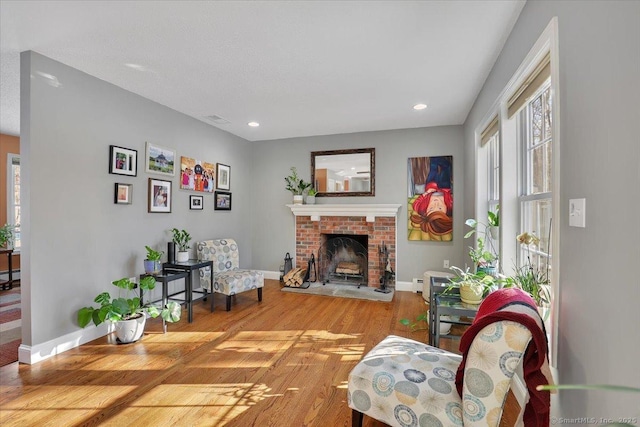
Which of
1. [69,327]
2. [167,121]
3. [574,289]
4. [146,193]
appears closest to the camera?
[574,289]

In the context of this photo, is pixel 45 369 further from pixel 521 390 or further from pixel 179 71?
pixel 521 390

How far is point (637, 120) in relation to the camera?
0.89 metres

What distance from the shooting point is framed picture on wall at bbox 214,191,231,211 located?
4.54 metres

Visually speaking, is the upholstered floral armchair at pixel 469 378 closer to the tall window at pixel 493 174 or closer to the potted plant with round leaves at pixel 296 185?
the tall window at pixel 493 174

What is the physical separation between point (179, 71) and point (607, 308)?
3.19m

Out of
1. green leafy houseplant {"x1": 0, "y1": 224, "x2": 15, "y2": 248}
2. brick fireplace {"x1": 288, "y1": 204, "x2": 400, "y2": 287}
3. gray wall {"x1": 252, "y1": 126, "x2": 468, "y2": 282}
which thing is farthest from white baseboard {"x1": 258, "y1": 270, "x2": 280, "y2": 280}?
green leafy houseplant {"x1": 0, "y1": 224, "x2": 15, "y2": 248}

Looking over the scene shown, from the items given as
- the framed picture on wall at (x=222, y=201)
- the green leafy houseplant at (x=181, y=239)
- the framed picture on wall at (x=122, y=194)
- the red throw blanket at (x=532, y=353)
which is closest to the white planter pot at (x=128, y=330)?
the green leafy houseplant at (x=181, y=239)

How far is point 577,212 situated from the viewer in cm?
122

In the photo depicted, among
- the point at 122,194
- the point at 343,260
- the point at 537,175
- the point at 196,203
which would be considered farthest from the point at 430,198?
the point at 122,194

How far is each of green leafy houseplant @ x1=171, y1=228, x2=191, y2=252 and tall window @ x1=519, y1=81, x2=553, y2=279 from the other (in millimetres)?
3388

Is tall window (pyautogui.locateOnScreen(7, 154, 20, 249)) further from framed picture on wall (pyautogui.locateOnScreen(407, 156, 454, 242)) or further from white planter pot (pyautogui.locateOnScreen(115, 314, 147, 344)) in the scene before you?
framed picture on wall (pyautogui.locateOnScreen(407, 156, 454, 242))

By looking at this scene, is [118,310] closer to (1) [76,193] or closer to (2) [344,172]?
(1) [76,193]

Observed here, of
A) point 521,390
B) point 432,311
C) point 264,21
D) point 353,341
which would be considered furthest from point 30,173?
point 521,390

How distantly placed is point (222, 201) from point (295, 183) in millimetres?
1220
